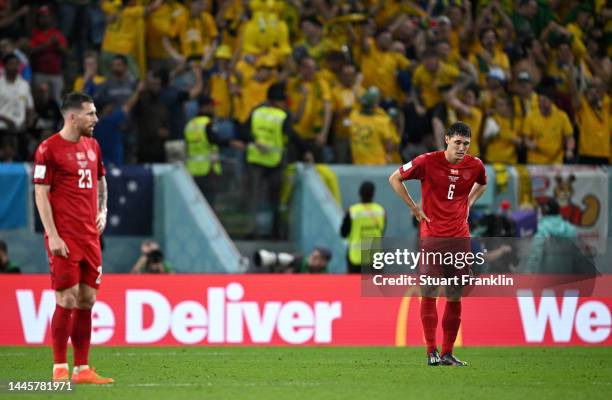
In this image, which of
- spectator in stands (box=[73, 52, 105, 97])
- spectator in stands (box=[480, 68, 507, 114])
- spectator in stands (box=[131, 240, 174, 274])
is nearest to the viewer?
spectator in stands (box=[131, 240, 174, 274])

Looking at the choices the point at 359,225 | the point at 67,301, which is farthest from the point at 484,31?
the point at 67,301

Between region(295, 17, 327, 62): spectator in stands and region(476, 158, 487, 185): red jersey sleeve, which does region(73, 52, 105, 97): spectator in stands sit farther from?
region(476, 158, 487, 185): red jersey sleeve

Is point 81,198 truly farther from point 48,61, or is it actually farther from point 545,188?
point 545,188

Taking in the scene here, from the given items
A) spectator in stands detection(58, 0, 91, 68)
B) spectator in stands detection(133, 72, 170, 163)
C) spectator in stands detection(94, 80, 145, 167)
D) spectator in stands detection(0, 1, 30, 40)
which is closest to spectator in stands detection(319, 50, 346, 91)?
spectator in stands detection(133, 72, 170, 163)

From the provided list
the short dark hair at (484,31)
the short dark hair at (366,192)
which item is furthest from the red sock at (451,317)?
the short dark hair at (484,31)

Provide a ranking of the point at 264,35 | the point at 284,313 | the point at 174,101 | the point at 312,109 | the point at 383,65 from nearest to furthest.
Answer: the point at 284,313 < the point at 174,101 < the point at 312,109 < the point at 264,35 < the point at 383,65

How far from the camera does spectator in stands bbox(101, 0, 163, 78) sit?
18250mm

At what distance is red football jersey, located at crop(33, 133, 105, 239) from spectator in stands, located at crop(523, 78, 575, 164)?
1109 centimetres

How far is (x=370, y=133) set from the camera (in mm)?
18203

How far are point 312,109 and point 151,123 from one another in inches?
91.2

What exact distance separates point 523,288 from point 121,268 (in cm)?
527

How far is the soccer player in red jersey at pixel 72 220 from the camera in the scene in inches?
360

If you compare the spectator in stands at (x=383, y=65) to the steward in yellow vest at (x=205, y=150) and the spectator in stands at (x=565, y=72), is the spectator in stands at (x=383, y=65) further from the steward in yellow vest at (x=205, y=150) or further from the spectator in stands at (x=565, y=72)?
the steward in yellow vest at (x=205, y=150)

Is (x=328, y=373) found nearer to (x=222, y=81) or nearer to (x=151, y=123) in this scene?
(x=151, y=123)
